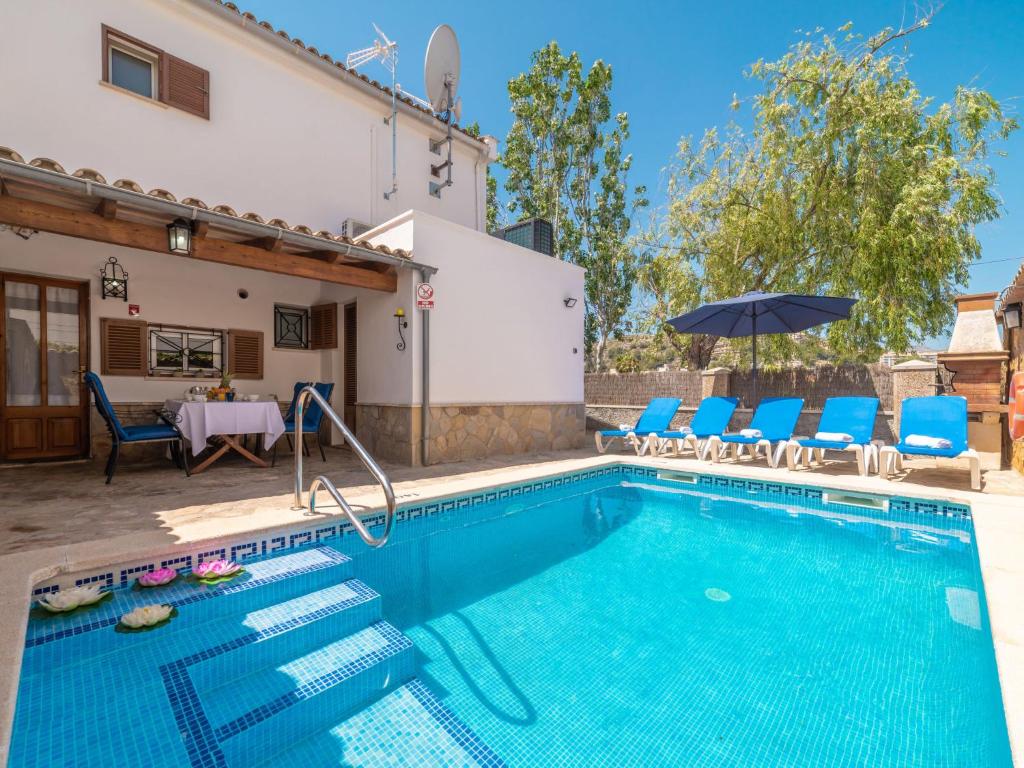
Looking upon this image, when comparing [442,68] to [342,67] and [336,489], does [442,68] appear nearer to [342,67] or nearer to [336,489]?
Result: [342,67]

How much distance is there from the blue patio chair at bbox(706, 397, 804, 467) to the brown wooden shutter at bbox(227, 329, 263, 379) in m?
8.12

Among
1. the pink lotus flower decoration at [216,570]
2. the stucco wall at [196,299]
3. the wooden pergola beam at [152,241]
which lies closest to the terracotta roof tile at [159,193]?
the wooden pergola beam at [152,241]

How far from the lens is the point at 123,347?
7492mm

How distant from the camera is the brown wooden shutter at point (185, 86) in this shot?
23.2 feet

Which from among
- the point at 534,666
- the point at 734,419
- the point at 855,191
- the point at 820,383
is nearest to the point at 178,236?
the point at 534,666

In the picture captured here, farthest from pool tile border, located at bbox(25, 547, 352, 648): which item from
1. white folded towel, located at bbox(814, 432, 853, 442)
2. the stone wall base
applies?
white folded towel, located at bbox(814, 432, 853, 442)

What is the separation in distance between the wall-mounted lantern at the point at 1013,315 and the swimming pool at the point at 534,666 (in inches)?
182

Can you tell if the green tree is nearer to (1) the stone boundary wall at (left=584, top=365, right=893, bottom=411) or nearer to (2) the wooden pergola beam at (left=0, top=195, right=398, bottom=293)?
(1) the stone boundary wall at (left=584, top=365, right=893, bottom=411)

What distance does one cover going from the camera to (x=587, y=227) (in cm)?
1936

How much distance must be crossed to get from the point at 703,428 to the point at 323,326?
731 centimetres

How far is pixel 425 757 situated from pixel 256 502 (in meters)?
3.46

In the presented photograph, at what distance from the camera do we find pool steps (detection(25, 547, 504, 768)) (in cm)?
195

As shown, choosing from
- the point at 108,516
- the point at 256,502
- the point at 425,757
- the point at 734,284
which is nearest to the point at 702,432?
the point at 734,284

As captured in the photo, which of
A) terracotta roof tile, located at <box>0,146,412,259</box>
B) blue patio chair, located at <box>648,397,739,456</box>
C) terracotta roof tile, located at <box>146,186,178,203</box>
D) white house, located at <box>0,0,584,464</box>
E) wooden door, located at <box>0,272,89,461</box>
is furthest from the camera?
blue patio chair, located at <box>648,397,739,456</box>
